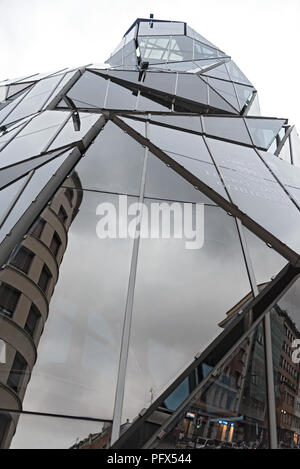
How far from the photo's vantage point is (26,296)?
4.35 meters

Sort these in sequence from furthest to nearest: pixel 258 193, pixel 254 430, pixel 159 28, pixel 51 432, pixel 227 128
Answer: pixel 159 28 → pixel 227 128 → pixel 258 193 → pixel 254 430 → pixel 51 432

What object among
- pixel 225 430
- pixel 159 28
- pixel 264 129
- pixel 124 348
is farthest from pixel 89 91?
pixel 159 28

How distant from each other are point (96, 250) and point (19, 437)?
8.04 ft

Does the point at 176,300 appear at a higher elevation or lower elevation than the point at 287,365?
higher

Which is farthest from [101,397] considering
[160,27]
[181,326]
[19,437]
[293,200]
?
[160,27]

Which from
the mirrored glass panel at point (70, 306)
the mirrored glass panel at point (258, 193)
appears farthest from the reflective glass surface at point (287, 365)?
the mirrored glass panel at point (70, 306)

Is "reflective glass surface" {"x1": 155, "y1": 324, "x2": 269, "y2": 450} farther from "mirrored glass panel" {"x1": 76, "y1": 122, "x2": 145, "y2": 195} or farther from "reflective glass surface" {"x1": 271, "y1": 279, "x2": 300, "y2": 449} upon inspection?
"mirrored glass panel" {"x1": 76, "y1": 122, "x2": 145, "y2": 195}

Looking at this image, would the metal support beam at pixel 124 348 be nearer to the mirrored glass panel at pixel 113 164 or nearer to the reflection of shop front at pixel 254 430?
the reflection of shop front at pixel 254 430

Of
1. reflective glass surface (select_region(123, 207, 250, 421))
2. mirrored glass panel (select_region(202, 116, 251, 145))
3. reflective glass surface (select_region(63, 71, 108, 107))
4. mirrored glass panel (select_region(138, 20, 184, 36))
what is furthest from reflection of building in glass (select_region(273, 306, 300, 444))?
mirrored glass panel (select_region(138, 20, 184, 36))

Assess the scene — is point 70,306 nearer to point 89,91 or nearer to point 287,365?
point 287,365

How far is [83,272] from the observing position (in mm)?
4809
